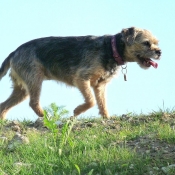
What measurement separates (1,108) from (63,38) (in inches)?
89.2

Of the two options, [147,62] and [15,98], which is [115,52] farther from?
[15,98]

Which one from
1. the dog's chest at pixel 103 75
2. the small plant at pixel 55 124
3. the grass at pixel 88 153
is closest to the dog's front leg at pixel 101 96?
the dog's chest at pixel 103 75

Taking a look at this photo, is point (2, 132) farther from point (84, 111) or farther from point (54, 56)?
point (54, 56)

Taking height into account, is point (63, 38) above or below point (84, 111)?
above

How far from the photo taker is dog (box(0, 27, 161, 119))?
9.22m

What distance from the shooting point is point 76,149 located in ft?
17.5

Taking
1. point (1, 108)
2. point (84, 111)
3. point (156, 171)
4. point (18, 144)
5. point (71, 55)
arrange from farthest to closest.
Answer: point (1, 108)
point (71, 55)
point (84, 111)
point (18, 144)
point (156, 171)

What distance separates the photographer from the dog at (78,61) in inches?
363

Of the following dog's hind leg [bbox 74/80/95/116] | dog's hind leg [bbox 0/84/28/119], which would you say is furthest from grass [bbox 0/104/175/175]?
dog's hind leg [bbox 0/84/28/119]

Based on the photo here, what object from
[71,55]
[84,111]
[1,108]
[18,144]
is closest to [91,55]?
[71,55]

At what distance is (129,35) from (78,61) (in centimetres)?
123

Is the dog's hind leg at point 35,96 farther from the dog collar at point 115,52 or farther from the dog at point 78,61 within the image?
the dog collar at point 115,52

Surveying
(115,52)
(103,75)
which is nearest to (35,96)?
(103,75)

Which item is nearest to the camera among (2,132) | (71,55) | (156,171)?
(156,171)
